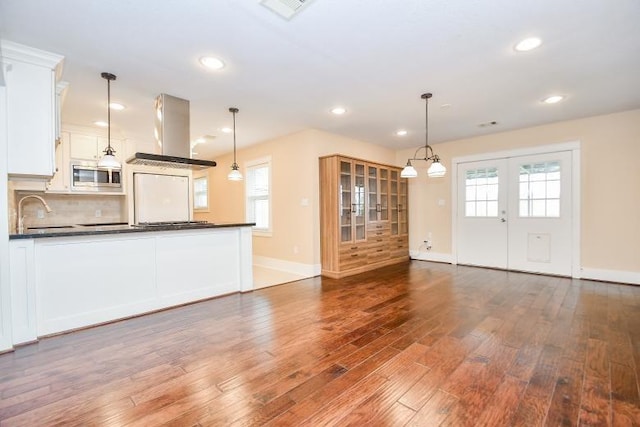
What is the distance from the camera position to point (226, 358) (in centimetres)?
218

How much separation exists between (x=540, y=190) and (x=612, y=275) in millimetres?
1562

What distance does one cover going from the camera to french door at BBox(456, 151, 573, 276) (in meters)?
4.76

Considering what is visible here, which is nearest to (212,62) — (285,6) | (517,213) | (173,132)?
(285,6)

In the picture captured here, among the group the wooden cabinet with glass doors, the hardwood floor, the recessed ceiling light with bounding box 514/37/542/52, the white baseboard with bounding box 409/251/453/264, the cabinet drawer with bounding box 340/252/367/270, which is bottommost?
the hardwood floor

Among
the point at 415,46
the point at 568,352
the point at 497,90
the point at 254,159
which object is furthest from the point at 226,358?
the point at 254,159

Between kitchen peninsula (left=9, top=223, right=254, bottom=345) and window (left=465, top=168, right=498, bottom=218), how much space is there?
4.33 metres

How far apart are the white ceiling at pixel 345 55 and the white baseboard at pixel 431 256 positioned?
9.39 ft

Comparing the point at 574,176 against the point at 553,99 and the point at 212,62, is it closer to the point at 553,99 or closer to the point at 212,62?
the point at 553,99

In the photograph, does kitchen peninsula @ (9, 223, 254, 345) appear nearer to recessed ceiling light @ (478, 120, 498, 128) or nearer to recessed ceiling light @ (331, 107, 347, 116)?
recessed ceiling light @ (331, 107, 347, 116)

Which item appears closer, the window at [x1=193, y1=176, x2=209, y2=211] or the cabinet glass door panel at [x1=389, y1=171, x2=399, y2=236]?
the cabinet glass door panel at [x1=389, y1=171, x2=399, y2=236]

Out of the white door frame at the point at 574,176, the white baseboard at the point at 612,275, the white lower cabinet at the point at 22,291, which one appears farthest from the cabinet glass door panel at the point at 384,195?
the white lower cabinet at the point at 22,291

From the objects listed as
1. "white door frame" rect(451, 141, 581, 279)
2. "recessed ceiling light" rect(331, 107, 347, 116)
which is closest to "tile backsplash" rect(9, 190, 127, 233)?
"recessed ceiling light" rect(331, 107, 347, 116)

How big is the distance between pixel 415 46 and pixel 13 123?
11.5 ft

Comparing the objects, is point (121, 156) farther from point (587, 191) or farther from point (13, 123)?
point (587, 191)
